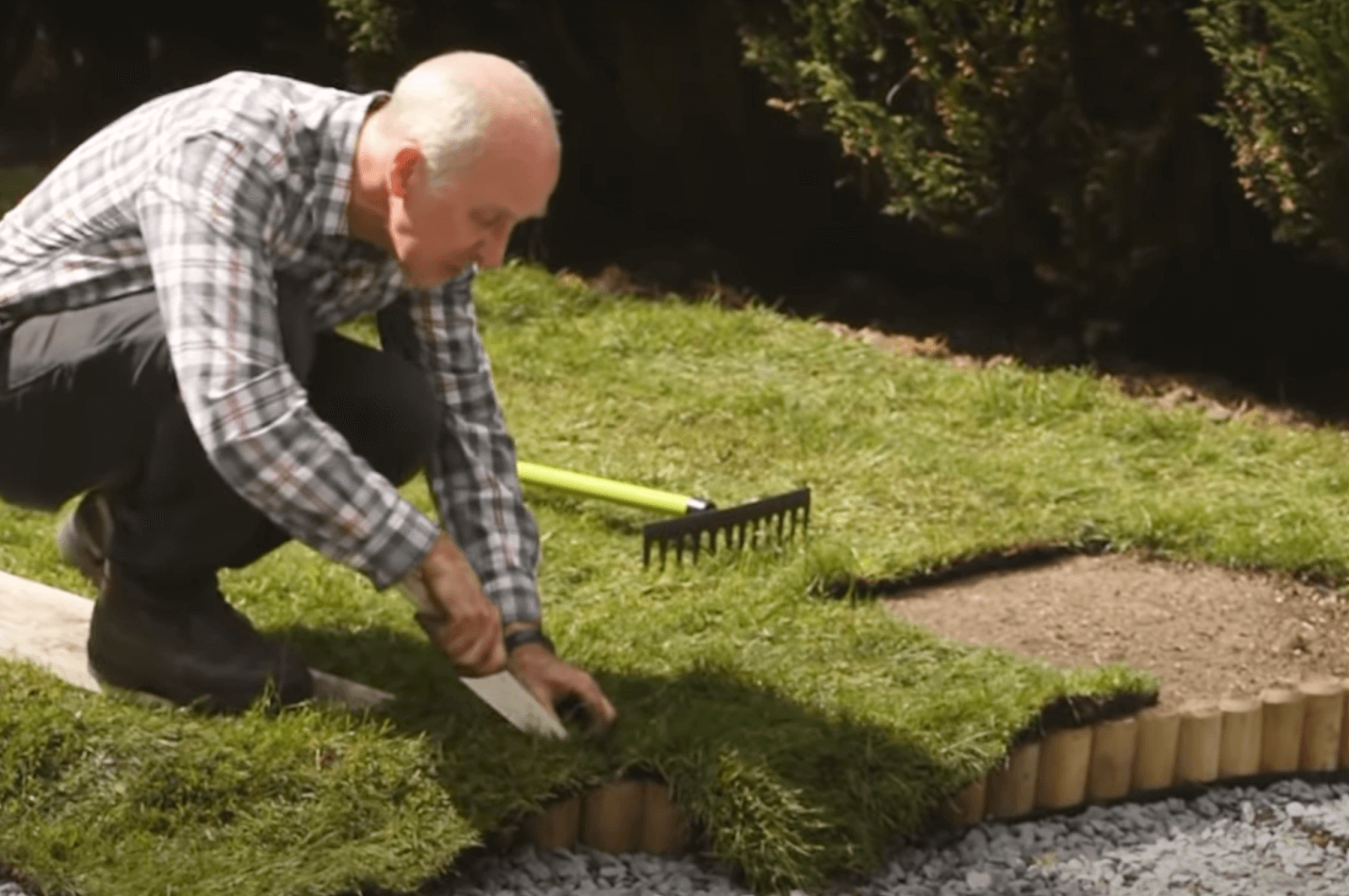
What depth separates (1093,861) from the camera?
423 cm

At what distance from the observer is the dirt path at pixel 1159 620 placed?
16.1 ft

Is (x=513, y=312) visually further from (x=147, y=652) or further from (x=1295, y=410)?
(x=147, y=652)

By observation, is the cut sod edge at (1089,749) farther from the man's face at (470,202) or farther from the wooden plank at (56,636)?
the man's face at (470,202)

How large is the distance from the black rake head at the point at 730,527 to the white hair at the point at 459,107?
164 centimetres

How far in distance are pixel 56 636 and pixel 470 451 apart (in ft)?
3.11

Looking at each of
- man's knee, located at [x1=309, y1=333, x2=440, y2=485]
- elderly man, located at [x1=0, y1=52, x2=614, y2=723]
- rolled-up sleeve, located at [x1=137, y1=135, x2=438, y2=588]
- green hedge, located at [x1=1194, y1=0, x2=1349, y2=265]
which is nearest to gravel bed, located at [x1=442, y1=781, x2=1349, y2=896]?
elderly man, located at [x1=0, y1=52, x2=614, y2=723]

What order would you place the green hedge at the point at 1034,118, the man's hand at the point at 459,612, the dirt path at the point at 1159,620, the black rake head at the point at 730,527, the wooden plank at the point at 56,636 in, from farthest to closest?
the green hedge at the point at 1034,118 < the black rake head at the point at 730,527 < the dirt path at the point at 1159,620 < the wooden plank at the point at 56,636 < the man's hand at the point at 459,612

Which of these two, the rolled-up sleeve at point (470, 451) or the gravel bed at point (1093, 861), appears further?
the rolled-up sleeve at point (470, 451)

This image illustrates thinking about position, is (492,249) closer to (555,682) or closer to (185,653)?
(555,682)

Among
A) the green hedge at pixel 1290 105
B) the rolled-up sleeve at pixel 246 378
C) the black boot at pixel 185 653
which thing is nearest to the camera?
the rolled-up sleeve at pixel 246 378

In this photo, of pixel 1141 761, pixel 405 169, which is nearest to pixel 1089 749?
pixel 1141 761

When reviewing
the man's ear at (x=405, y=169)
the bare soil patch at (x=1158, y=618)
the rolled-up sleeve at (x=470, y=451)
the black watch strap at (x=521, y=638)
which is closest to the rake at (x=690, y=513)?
the bare soil patch at (x=1158, y=618)

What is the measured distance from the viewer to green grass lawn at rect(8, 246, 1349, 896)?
152 inches

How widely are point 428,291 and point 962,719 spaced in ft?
4.28
